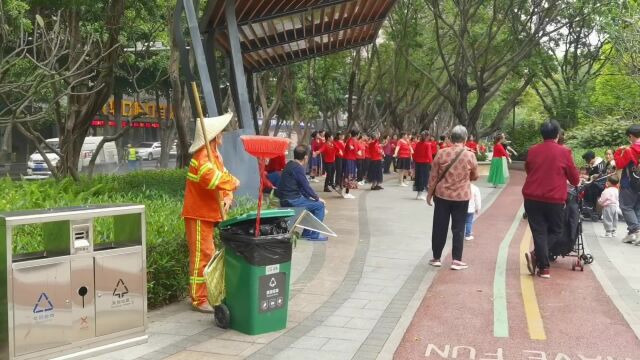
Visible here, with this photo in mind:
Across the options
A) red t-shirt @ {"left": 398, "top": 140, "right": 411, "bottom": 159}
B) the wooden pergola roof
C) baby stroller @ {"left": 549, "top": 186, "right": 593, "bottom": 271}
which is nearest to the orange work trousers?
baby stroller @ {"left": 549, "top": 186, "right": 593, "bottom": 271}

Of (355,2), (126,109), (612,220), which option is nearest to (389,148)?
(355,2)

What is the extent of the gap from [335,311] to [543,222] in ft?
9.02

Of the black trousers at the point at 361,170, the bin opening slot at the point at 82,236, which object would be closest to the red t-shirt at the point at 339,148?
the black trousers at the point at 361,170

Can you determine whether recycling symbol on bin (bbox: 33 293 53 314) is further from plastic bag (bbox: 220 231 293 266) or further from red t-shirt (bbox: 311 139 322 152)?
red t-shirt (bbox: 311 139 322 152)

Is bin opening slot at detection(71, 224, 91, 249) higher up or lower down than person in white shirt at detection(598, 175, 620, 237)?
higher up

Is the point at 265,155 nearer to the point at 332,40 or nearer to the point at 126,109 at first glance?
the point at 332,40

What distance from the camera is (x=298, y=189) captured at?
988 centimetres

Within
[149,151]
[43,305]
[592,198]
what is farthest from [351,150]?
[149,151]

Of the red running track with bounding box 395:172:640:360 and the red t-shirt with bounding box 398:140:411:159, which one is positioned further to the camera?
the red t-shirt with bounding box 398:140:411:159

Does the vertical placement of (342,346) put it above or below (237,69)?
below

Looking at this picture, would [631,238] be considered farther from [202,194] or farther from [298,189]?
[202,194]

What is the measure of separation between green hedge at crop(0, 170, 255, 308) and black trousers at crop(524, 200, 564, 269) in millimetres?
3349

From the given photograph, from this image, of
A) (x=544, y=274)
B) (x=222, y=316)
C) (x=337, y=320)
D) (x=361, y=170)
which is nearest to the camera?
(x=222, y=316)

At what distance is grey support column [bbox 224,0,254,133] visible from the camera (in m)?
11.2
